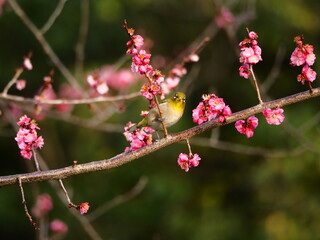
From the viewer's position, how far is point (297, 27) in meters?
6.11

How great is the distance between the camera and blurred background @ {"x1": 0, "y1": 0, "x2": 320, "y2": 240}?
5.48 meters

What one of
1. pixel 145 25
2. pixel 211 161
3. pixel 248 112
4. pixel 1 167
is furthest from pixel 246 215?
pixel 248 112

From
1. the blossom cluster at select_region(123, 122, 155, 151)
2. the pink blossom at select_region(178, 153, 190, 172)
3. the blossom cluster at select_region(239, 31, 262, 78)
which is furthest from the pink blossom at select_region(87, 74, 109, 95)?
the blossom cluster at select_region(239, 31, 262, 78)

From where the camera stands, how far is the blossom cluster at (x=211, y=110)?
1665 mm

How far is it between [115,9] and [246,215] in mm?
3246

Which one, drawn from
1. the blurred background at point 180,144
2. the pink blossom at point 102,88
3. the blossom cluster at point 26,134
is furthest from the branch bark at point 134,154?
the blurred background at point 180,144

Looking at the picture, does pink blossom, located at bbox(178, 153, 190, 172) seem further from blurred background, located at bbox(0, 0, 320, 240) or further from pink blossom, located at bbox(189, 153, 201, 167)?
blurred background, located at bbox(0, 0, 320, 240)

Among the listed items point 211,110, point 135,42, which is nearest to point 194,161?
point 211,110

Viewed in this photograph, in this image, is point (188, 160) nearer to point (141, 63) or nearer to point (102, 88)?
point (141, 63)

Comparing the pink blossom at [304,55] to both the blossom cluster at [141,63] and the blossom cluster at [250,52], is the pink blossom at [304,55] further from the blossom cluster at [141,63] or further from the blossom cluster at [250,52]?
the blossom cluster at [141,63]

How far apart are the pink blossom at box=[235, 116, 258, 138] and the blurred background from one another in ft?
11.2

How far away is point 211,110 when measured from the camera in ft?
5.57

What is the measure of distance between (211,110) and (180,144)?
4.45 metres

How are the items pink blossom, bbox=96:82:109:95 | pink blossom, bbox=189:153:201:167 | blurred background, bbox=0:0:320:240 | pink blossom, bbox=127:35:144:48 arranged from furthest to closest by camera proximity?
1. blurred background, bbox=0:0:320:240
2. pink blossom, bbox=96:82:109:95
3. pink blossom, bbox=189:153:201:167
4. pink blossom, bbox=127:35:144:48
